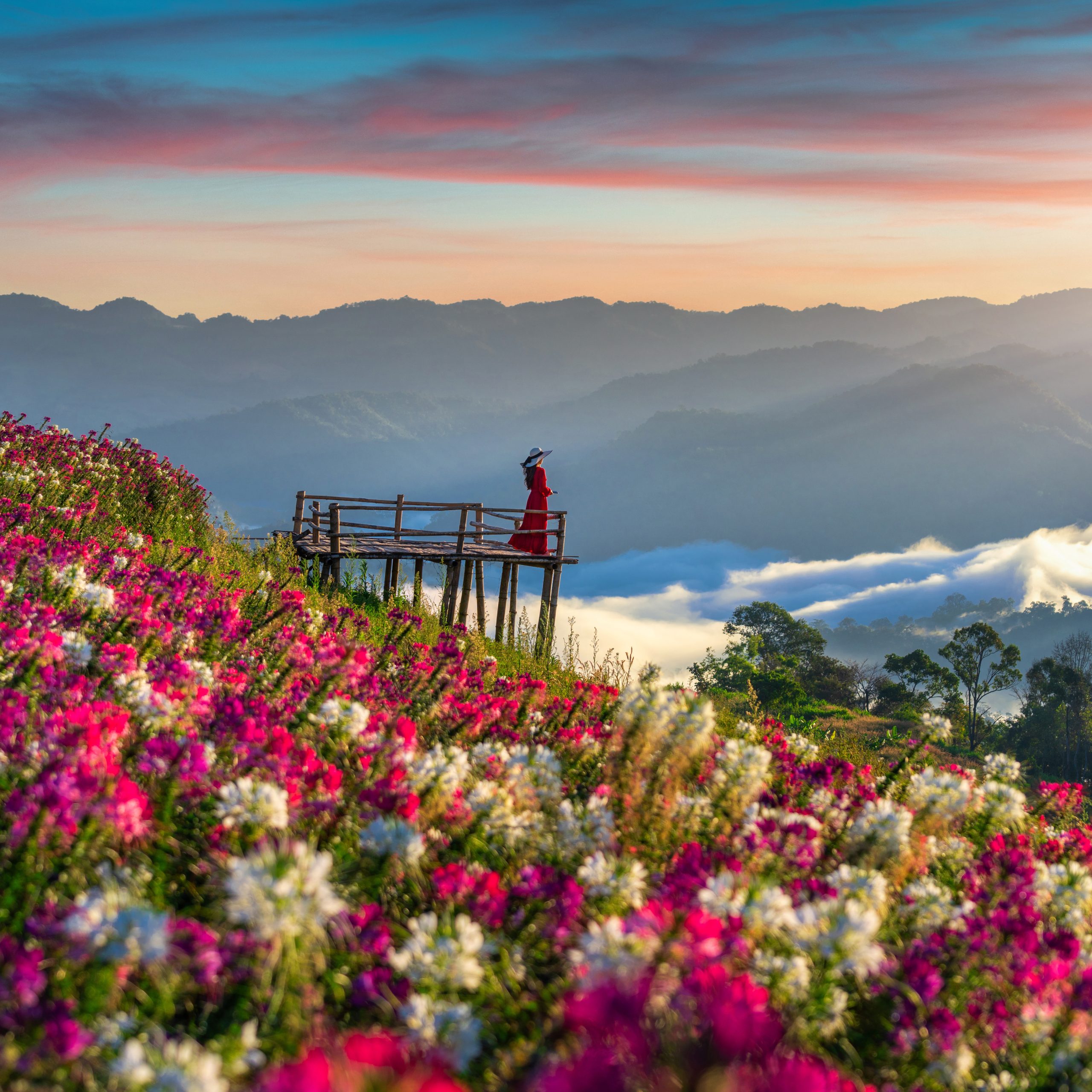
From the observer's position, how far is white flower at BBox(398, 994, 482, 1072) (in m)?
2.19

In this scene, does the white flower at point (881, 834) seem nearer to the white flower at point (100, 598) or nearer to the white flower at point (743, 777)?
the white flower at point (743, 777)

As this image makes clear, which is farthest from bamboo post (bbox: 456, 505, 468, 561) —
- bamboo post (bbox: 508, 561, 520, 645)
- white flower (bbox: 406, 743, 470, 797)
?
white flower (bbox: 406, 743, 470, 797)

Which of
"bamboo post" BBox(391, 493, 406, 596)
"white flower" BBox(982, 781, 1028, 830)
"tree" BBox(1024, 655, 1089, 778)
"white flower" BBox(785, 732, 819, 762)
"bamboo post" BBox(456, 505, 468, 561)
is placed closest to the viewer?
"white flower" BBox(982, 781, 1028, 830)

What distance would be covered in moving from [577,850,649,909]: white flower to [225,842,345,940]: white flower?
1.04 meters

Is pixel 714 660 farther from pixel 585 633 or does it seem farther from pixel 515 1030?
pixel 515 1030

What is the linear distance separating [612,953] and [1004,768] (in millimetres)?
3932

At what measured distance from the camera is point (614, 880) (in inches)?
112

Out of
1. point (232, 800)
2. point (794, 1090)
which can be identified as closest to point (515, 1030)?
point (232, 800)

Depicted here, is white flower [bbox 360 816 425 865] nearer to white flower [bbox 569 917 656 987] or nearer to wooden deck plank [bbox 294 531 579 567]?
white flower [bbox 569 917 656 987]

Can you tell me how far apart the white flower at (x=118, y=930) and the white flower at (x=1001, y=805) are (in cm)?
391

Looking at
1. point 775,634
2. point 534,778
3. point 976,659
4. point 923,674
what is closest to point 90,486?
point 534,778

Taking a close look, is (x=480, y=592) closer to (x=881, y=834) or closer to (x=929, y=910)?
(x=881, y=834)

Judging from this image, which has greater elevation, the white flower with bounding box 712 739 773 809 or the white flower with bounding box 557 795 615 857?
the white flower with bounding box 712 739 773 809

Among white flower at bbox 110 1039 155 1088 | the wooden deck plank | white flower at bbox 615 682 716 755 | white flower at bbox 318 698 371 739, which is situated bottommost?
white flower at bbox 110 1039 155 1088
